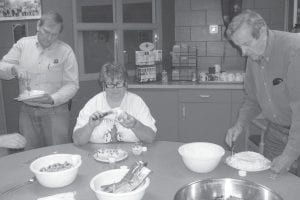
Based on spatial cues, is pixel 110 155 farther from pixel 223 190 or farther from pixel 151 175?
pixel 223 190

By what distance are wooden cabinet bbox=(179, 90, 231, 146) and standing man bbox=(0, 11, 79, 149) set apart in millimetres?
1309

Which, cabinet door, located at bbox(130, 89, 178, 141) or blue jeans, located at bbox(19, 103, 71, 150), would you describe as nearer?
blue jeans, located at bbox(19, 103, 71, 150)

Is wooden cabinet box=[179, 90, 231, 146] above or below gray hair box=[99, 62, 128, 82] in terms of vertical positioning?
below

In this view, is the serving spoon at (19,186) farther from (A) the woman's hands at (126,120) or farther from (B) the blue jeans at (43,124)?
(B) the blue jeans at (43,124)

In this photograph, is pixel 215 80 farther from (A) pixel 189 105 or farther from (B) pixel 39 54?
(B) pixel 39 54

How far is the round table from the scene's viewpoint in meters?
1.41

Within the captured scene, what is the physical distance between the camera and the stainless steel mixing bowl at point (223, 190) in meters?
1.41

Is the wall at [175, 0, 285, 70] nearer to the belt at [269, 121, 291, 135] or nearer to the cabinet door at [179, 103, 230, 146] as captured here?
the cabinet door at [179, 103, 230, 146]

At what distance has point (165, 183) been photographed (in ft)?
4.89

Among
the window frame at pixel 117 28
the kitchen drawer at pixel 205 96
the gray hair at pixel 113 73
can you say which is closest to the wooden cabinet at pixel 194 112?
the kitchen drawer at pixel 205 96

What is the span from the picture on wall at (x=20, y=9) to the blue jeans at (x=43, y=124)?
1044 mm

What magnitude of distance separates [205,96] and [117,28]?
1.18 metres

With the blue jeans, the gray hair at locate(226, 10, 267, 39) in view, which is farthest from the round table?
the blue jeans

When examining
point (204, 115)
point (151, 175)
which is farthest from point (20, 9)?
point (151, 175)
